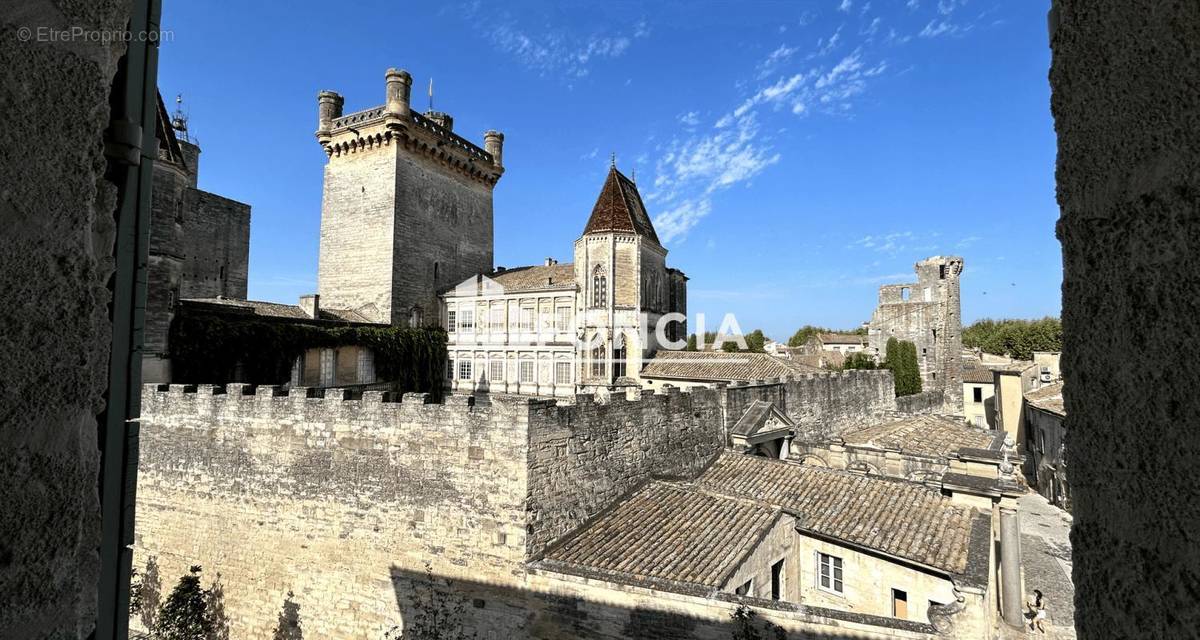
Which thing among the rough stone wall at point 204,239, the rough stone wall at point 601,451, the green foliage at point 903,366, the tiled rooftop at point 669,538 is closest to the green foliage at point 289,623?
the rough stone wall at point 601,451

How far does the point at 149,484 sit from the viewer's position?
11.7 meters

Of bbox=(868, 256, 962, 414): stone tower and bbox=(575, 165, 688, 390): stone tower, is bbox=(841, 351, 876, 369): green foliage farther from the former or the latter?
bbox=(575, 165, 688, 390): stone tower

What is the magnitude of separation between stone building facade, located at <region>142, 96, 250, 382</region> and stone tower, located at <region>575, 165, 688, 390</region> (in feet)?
51.5

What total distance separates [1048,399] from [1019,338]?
33688 mm

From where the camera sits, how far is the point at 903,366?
33.4m

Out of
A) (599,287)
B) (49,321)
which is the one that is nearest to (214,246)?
(599,287)

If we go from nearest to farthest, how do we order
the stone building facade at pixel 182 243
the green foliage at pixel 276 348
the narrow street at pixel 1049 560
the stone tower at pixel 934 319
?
the narrow street at pixel 1049 560, the stone building facade at pixel 182 243, the green foliage at pixel 276 348, the stone tower at pixel 934 319

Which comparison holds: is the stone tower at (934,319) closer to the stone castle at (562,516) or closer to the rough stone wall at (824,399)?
the rough stone wall at (824,399)

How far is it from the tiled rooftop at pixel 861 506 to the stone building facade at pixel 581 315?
10495 mm

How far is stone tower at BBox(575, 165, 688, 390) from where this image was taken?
25000 millimetres

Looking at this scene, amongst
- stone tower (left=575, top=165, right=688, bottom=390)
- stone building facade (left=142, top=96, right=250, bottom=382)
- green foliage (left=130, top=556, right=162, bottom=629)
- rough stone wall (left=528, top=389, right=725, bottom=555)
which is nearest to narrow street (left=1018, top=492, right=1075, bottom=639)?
rough stone wall (left=528, top=389, right=725, bottom=555)

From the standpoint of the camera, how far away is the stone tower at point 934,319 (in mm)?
36594

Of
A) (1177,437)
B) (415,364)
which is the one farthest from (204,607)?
(415,364)

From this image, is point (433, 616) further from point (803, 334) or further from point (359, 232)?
point (803, 334)
